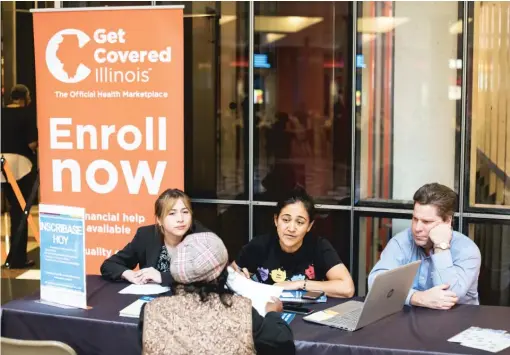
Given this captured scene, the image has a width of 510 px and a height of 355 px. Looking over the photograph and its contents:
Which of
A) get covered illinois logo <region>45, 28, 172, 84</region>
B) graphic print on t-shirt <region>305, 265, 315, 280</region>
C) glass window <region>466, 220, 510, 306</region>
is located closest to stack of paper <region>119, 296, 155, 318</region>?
graphic print on t-shirt <region>305, 265, 315, 280</region>

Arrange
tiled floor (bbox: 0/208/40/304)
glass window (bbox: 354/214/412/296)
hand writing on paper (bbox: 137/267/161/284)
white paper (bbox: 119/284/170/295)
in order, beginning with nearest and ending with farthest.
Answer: white paper (bbox: 119/284/170/295) < hand writing on paper (bbox: 137/267/161/284) < glass window (bbox: 354/214/412/296) < tiled floor (bbox: 0/208/40/304)

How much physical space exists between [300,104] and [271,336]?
A: 325cm

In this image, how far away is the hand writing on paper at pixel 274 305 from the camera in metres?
3.04

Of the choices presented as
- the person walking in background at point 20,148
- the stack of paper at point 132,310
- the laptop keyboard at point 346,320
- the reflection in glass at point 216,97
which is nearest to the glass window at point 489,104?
the reflection in glass at point 216,97

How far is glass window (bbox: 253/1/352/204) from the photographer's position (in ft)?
18.0

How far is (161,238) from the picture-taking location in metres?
4.16

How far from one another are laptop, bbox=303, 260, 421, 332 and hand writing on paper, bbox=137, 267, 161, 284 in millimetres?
923

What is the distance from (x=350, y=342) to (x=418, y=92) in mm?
2871

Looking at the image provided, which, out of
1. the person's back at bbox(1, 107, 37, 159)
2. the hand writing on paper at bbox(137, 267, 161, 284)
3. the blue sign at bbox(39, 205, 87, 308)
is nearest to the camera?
the blue sign at bbox(39, 205, 87, 308)

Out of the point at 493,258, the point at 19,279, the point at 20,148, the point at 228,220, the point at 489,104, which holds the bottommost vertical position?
the point at 19,279

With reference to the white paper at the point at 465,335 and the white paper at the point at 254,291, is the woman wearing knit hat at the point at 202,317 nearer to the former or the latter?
the white paper at the point at 254,291

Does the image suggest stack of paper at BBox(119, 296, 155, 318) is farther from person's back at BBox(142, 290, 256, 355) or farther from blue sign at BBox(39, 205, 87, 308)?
person's back at BBox(142, 290, 256, 355)

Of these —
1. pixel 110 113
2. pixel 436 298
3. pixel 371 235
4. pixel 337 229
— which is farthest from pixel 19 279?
pixel 436 298

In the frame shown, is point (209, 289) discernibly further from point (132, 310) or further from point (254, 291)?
point (132, 310)
